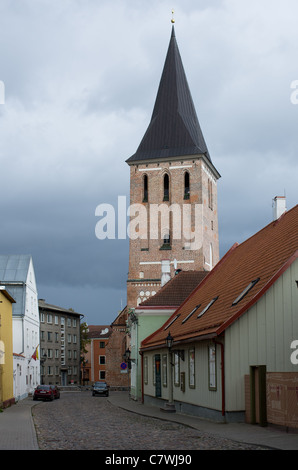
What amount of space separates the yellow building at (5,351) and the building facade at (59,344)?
44.8 metres

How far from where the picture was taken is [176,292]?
127 feet

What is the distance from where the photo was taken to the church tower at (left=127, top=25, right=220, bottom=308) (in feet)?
238

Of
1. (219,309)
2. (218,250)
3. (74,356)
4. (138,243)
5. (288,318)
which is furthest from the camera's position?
(74,356)

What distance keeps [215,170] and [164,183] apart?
7486mm

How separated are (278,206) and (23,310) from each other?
26.9 meters

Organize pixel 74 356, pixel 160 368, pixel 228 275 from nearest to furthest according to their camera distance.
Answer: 1. pixel 228 275
2. pixel 160 368
3. pixel 74 356

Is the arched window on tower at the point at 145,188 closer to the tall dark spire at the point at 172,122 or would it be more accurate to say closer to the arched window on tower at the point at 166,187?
the arched window on tower at the point at 166,187

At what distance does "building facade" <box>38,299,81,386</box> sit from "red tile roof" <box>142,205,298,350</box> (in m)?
54.3

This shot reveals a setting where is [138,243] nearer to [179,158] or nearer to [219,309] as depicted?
[179,158]

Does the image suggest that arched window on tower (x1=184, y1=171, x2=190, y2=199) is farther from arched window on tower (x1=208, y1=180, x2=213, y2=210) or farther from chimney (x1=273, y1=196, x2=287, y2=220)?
chimney (x1=273, y1=196, x2=287, y2=220)

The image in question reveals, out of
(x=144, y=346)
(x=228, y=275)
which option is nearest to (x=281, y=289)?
(x=228, y=275)

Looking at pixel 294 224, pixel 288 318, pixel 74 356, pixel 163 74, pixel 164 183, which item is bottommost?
pixel 74 356

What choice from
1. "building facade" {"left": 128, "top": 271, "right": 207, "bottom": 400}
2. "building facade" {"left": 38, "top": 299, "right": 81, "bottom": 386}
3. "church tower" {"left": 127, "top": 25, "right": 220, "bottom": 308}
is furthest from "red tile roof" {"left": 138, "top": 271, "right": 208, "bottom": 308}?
"building facade" {"left": 38, "top": 299, "right": 81, "bottom": 386}

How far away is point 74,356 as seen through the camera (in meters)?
94.0
